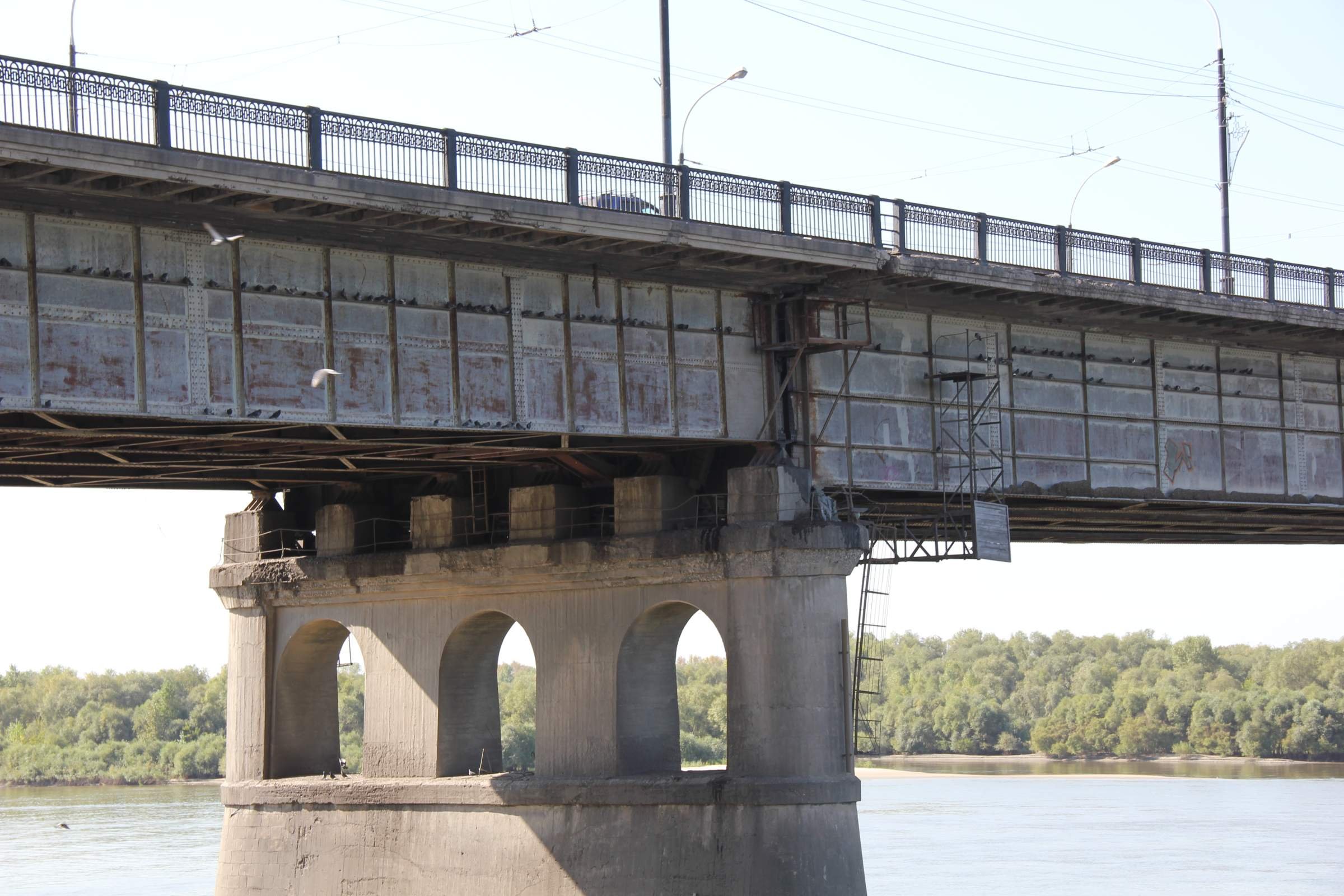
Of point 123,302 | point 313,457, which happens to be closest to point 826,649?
point 313,457

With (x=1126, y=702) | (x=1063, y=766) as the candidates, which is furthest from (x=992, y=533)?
(x=1126, y=702)

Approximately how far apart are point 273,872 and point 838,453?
49.7 feet

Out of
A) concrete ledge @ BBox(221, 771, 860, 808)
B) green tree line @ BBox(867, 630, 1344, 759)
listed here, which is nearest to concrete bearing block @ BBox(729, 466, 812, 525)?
concrete ledge @ BBox(221, 771, 860, 808)

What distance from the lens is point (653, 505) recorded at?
109 feet

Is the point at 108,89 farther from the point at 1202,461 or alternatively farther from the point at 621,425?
the point at 1202,461

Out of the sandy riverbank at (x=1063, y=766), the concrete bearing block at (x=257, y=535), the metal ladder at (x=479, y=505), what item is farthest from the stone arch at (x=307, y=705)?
the sandy riverbank at (x=1063, y=766)

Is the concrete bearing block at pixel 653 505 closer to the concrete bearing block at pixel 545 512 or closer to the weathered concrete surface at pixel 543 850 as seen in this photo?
the concrete bearing block at pixel 545 512

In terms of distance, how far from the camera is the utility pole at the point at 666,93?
116 feet

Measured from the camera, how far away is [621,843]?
32188 mm

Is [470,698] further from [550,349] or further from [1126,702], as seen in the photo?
[1126,702]

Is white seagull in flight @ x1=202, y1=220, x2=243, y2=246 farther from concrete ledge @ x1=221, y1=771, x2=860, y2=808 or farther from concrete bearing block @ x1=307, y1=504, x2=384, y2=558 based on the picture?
concrete bearing block @ x1=307, y1=504, x2=384, y2=558

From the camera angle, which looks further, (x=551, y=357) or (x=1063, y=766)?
(x=1063, y=766)

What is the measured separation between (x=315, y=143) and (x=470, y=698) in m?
15.0

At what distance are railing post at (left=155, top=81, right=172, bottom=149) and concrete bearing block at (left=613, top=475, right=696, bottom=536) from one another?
11.7 meters
